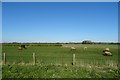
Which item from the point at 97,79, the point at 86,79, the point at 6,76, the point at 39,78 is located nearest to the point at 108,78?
the point at 97,79

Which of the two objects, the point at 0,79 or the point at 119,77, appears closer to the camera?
the point at 0,79

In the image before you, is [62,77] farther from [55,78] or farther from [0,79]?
[0,79]

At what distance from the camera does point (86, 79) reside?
580cm

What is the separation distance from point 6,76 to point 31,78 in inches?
48.2

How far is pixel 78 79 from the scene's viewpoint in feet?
19.0

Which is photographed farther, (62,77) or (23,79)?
(62,77)

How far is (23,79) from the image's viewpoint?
18.5 ft

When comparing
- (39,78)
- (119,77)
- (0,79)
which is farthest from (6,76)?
(119,77)

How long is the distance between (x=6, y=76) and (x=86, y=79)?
364 cm

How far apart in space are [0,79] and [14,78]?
0.61m

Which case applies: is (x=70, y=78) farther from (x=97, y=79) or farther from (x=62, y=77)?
(x=97, y=79)

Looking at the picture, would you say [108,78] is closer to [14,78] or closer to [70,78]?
[70,78]

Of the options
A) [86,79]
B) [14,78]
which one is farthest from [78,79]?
[14,78]

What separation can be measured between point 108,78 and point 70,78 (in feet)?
5.73
